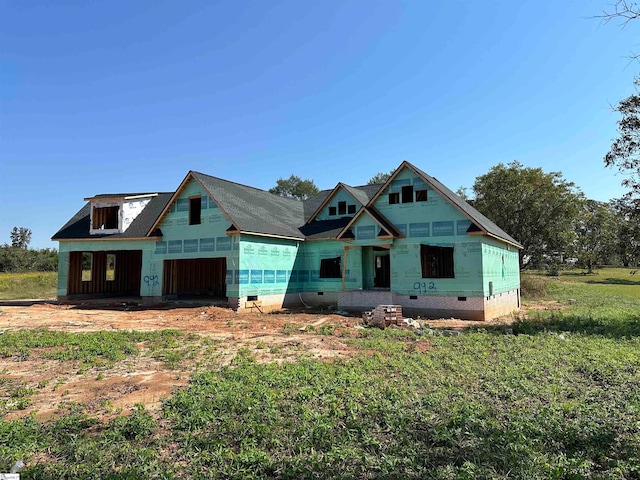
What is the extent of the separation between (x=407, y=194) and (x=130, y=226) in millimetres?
16880

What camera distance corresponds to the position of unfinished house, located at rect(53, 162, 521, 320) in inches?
736

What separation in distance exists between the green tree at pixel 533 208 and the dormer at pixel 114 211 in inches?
1221

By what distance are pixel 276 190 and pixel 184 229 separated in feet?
152

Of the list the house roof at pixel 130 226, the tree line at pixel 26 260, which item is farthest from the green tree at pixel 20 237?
the house roof at pixel 130 226

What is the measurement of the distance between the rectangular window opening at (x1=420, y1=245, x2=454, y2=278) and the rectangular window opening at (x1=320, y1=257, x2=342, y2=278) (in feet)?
17.0

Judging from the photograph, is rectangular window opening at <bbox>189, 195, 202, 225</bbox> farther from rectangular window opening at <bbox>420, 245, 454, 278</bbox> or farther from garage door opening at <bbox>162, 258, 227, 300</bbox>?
rectangular window opening at <bbox>420, 245, 454, 278</bbox>

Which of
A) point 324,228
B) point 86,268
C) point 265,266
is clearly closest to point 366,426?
point 265,266

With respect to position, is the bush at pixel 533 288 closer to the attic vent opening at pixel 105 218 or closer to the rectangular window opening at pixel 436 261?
the rectangular window opening at pixel 436 261

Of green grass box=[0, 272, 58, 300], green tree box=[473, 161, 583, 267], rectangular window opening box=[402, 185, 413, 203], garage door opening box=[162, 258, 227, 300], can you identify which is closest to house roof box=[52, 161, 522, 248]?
rectangular window opening box=[402, 185, 413, 203]

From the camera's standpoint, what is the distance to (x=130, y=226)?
24875mm

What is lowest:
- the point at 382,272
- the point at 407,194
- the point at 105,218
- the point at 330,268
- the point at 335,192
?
the point at 382,272

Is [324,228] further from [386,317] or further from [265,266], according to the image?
[386,317]

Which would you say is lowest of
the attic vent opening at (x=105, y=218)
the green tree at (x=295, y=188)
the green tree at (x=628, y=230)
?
the green tree at (x=628, y=230)

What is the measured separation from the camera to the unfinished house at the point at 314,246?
1869 cm
